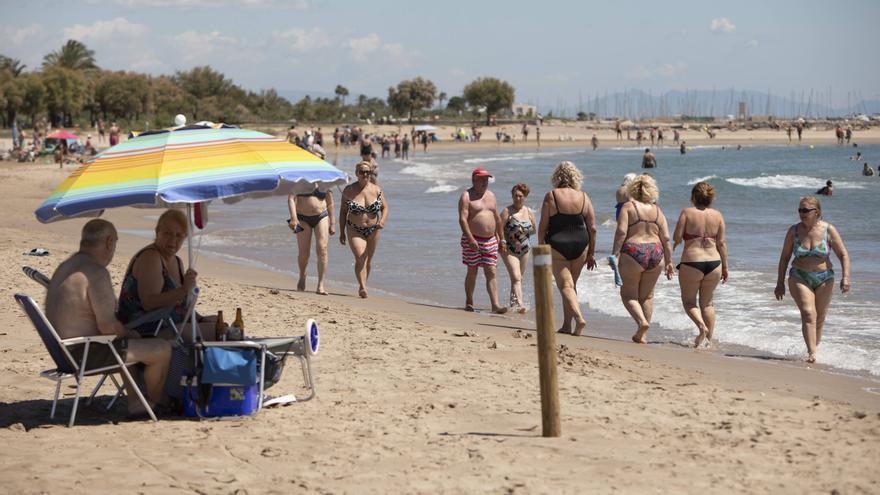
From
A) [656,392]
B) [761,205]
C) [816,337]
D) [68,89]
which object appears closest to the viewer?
[656,392]

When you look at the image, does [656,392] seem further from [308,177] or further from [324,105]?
[324,105]

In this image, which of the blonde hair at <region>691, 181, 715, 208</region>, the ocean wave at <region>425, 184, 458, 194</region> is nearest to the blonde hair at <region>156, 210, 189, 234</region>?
the blonde hair at <region>691, 181, 715, 208</region>

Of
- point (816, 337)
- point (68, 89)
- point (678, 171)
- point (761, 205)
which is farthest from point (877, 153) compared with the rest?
point (816, 337)

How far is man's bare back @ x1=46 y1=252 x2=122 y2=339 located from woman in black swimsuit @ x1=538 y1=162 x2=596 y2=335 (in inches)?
175

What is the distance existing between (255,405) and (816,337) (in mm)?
4877

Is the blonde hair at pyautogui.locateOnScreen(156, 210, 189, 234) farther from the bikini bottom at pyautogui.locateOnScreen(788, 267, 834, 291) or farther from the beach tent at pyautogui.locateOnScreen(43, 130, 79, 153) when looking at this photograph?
the beach tent at pyautogui.locateOnScreen(43, 130, 79, 153)

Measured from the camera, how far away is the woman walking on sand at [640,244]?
→ 9102 millimetres

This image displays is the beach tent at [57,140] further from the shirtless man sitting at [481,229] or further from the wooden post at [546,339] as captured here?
the wooden post at [546,339]

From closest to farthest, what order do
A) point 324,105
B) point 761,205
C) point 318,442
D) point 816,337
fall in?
point 318,442 → point 816,337 → point 761,205 → point 324,105

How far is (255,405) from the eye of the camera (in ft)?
20.5

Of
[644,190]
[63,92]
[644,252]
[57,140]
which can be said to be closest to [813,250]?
[644,252]

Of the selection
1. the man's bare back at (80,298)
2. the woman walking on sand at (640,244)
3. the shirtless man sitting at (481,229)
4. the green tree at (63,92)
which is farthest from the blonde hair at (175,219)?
the green tree at (63,92)

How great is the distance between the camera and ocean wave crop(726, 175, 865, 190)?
40.3 meters

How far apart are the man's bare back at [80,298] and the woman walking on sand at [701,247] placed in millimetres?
4967
